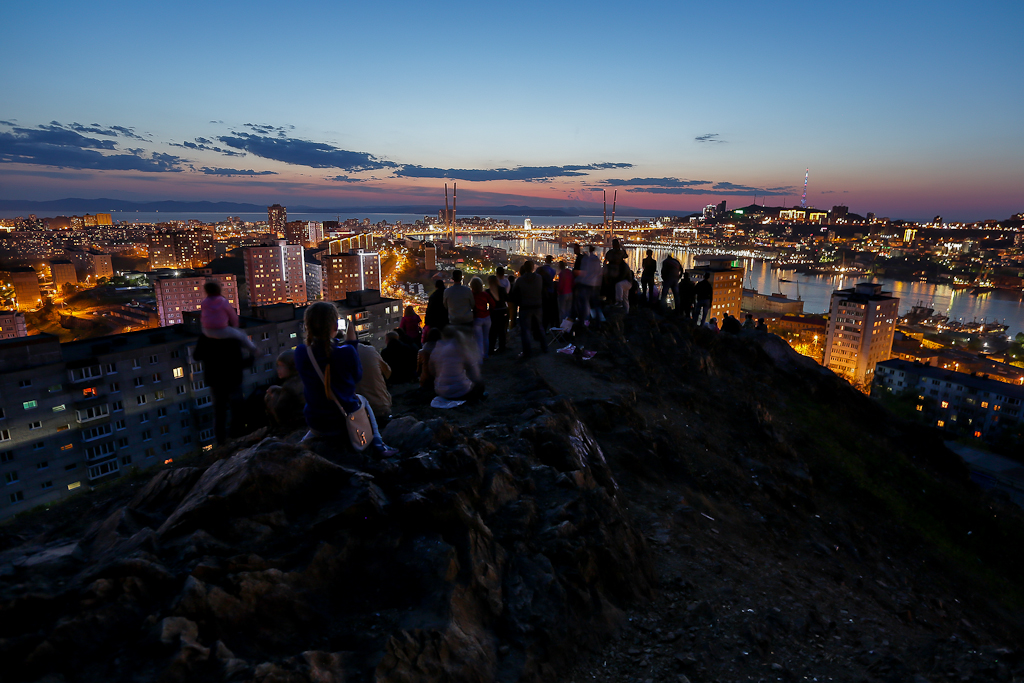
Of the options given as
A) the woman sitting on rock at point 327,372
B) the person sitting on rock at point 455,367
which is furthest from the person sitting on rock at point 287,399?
the person sitting on rock at point 455,367

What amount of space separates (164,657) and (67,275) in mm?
90120

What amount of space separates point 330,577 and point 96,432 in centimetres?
1877

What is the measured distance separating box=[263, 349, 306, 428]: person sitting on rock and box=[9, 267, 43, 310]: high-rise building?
2852 inches

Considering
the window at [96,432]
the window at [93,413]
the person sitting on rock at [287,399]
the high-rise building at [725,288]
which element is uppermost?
the person sitting on rock at [287,399]

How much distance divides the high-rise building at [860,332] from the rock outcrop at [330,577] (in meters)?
50.6

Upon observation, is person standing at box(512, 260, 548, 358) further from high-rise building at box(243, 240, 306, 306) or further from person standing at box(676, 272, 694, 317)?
high-rise building at box(243, 240, 306, 306)

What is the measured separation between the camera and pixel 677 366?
1237 centimetres

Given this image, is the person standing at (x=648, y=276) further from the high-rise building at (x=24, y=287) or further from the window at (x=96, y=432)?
the high-rise building at (x=24, y=287)

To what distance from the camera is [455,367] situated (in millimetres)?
6836

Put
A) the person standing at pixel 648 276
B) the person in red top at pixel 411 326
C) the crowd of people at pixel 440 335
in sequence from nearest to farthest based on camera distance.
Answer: the crowd of people at pixel 440 335, the person in red top at pixel 411 326, the person standing at pixel 648 276

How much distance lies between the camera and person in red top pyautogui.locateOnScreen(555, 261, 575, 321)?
11.5 metres

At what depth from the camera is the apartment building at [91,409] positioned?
14.6 m

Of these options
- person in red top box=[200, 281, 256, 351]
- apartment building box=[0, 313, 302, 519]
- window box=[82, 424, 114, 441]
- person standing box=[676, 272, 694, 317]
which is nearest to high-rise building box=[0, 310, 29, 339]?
apartment building box=[0, 313, 302, 519]

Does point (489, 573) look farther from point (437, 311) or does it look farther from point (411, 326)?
point (411, 326)
